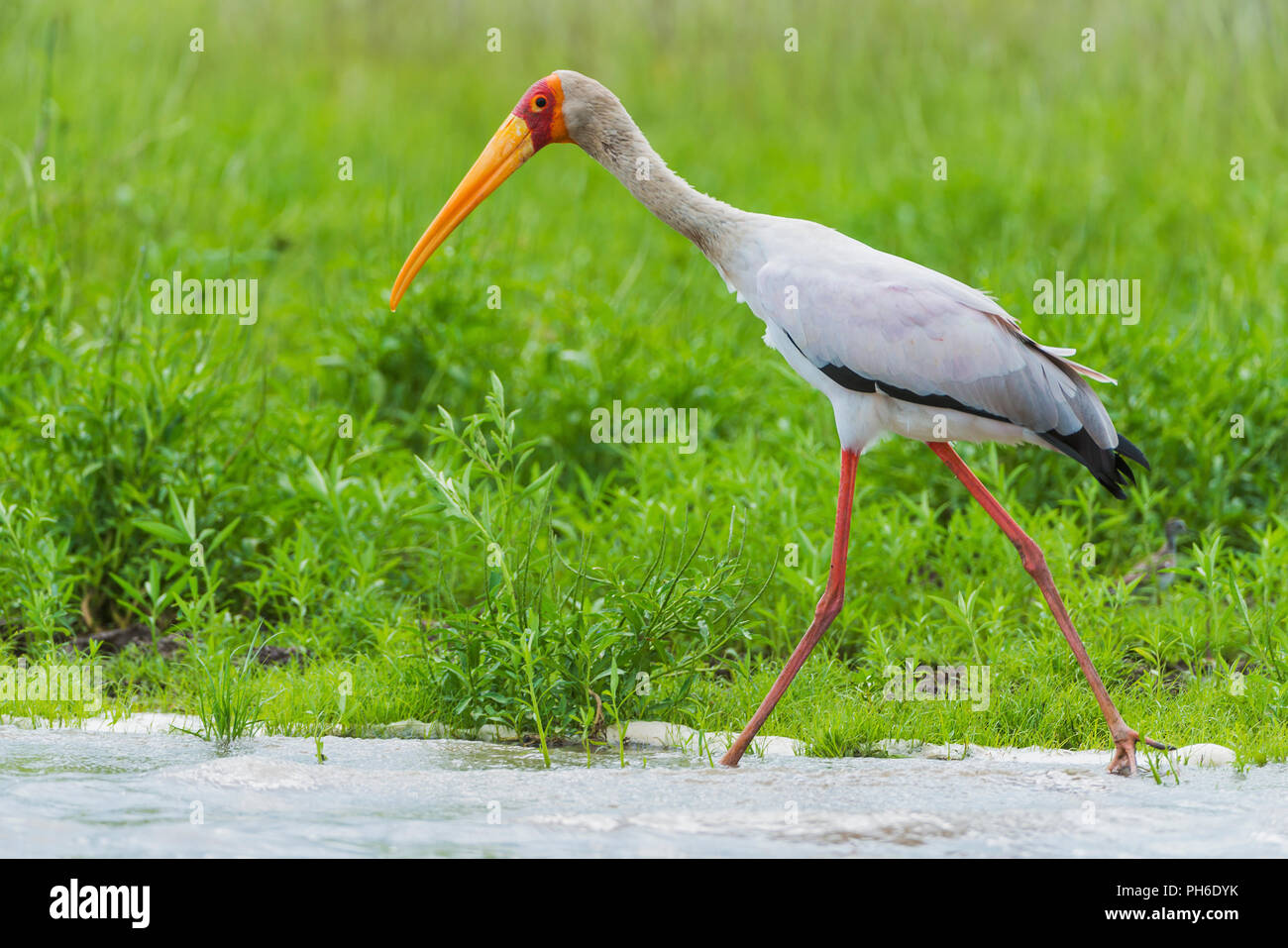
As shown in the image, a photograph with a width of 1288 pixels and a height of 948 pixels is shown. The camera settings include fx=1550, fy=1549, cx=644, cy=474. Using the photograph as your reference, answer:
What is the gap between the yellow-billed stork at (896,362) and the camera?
4.56m

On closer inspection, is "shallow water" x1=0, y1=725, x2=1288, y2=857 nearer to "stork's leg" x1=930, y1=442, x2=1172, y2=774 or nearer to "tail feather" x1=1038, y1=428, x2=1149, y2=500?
"stork's leg" x1=930, y1=442, x2=1172, y2=774

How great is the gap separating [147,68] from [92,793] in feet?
28.1

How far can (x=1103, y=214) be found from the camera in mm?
9727

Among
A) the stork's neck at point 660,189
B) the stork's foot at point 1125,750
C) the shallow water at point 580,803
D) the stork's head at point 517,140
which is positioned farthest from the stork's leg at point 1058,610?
the stork's head at point 517,140

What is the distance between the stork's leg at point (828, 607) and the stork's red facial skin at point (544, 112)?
148cm

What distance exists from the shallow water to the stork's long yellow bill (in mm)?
1640

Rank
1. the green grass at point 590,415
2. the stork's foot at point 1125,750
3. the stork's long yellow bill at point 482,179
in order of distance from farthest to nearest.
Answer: the stork's long yellow bill at point 482,179, the green grass at point 590,415, the stork's foot at point 1125,750

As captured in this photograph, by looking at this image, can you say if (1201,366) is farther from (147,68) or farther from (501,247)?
(147,68)

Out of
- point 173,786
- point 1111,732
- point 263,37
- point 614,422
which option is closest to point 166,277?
point 614,422

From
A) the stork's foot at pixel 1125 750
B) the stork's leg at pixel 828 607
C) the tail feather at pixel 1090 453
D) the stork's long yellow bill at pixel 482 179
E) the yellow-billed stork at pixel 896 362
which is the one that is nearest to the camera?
the stork's foot at pixel 1125 750

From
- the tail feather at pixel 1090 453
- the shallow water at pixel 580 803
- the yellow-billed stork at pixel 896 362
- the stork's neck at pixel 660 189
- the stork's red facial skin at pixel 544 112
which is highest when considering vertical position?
the stork's red facial skin at pixel 544 112

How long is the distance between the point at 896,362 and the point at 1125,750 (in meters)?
1.27

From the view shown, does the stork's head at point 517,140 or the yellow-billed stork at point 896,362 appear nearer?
the yellow-billed stork at point 896,362

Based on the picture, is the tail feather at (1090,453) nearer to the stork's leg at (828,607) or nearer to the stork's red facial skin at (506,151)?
the stork's leg at (828,607)
